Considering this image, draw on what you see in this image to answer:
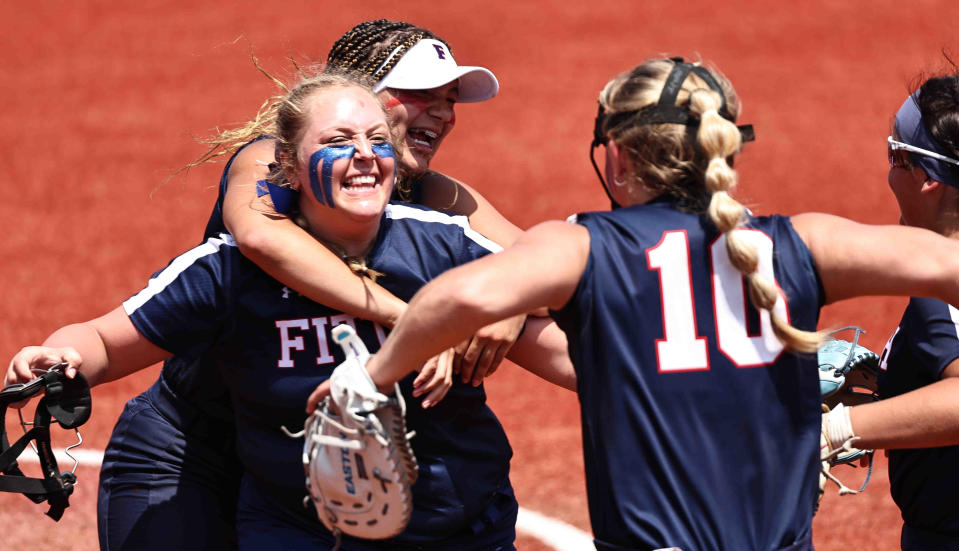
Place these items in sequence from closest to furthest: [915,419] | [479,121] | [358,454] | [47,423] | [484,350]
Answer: [358,454] → [915,419] → [484,350] → [47,423] → [479,121]

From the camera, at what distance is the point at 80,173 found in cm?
1085

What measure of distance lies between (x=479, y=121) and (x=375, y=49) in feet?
27.5

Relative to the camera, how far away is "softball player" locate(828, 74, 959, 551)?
2943 millimetres

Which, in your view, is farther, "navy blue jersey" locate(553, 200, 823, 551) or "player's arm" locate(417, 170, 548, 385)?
"player's arm" locate(417, 170, 548, 385)

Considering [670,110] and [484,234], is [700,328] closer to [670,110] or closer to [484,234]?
[670,110]

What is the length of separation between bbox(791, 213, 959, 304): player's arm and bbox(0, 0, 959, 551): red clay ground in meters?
3.28

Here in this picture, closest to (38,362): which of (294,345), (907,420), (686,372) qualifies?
(294,345)

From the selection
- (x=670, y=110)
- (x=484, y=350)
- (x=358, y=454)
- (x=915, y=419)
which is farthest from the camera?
(x=484, y=350)

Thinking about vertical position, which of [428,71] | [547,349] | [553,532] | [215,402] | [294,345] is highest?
[428,71]

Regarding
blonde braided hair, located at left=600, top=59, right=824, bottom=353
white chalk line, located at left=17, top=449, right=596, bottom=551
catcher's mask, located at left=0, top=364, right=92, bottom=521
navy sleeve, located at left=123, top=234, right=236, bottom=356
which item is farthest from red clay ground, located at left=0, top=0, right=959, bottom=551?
blonde braided hair, located at left=600, top=59, right=824, bottom=353

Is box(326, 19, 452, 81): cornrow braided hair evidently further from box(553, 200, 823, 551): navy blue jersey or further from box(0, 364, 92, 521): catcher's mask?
box(553, 200, 823, 551): navy blue jersey

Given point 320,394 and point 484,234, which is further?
point 484,234

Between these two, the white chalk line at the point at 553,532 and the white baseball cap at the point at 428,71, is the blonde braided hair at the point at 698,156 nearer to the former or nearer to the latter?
the white baseball cap at the point at 428,71

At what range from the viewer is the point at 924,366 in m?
3.12
